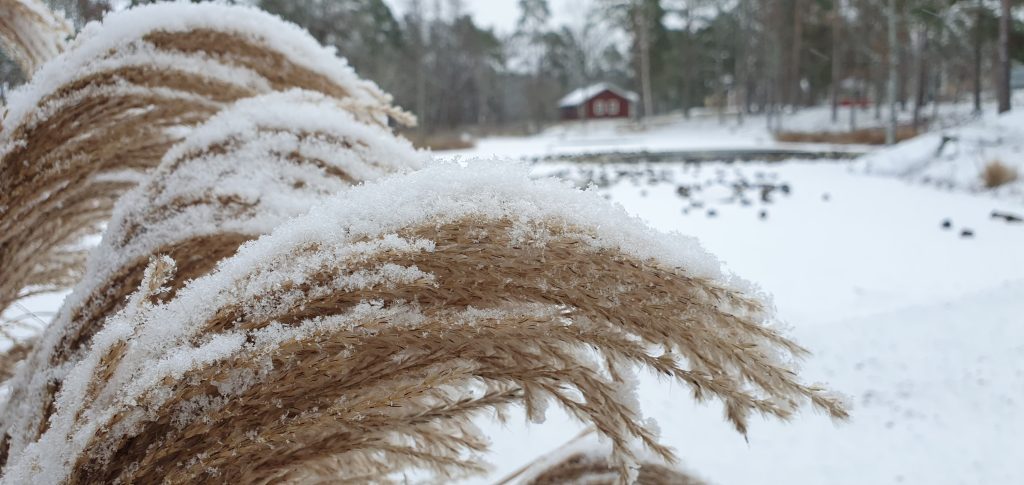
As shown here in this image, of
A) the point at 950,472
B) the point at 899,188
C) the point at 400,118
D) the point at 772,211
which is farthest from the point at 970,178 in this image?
the point at 400,118

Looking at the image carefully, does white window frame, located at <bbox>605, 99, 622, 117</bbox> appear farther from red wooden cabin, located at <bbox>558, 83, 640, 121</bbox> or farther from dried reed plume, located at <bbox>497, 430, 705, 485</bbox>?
dried reed plume, located at <bbox>497, 430, 705, 485</bbox>

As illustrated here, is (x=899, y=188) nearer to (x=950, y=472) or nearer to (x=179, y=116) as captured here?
(x=950, y=472)

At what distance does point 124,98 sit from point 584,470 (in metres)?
0.92

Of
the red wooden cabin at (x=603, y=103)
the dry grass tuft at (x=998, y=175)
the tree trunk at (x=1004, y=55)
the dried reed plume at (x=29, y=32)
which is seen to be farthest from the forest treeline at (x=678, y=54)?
the dried reed plume at (x=29, y=32)

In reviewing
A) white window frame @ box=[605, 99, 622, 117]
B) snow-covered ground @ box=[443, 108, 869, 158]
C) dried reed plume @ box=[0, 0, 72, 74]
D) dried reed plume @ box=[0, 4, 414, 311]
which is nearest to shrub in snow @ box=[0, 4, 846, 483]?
dried reed plume @ box=[0, 4, 414, 311]

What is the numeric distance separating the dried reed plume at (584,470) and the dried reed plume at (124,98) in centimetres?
64

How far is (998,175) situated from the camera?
8578 millimetres

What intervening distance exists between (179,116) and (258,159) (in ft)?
1.17

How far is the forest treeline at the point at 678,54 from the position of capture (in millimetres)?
20141

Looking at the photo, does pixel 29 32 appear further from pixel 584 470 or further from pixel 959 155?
pixel 959 155

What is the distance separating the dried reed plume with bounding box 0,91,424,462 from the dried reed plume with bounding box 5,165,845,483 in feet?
1.00

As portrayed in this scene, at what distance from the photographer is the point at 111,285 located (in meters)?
0.81

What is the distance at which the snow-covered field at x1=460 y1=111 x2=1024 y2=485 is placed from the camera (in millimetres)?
2469

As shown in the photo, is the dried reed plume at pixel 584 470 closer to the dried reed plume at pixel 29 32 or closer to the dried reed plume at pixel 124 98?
the dried reed plume at pixel 124 98
